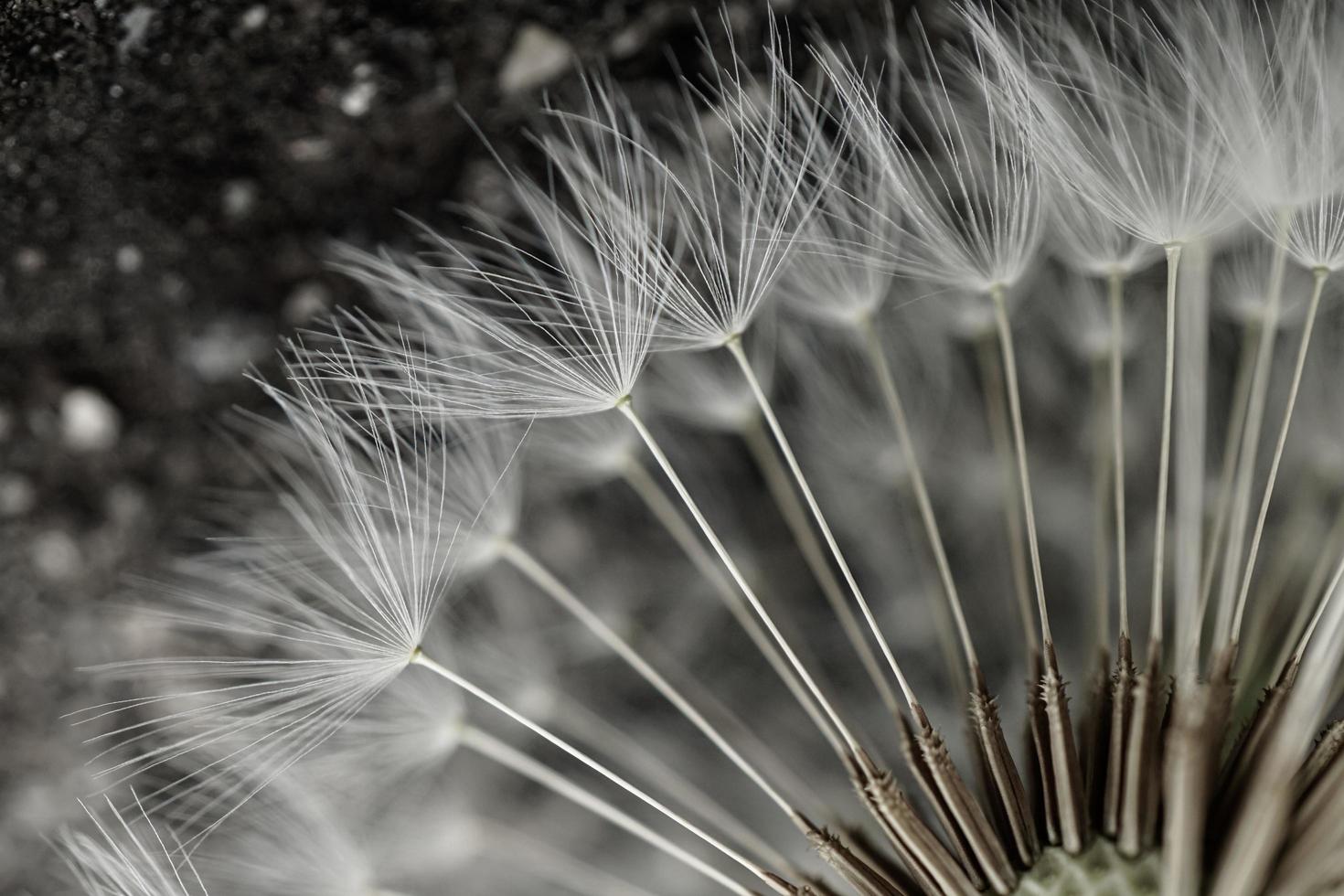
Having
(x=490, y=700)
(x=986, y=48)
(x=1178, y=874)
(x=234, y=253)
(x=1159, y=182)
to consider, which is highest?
(x=234, y=253)

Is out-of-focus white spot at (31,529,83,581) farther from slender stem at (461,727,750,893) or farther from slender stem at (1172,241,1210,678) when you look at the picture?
slender stem at (1172,241,1210,678)

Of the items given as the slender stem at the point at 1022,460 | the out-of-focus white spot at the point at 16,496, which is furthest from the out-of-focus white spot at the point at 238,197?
the slender stem at the point at 1022,460

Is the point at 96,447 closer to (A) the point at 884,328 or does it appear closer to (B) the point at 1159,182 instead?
(A) the point at 884,328

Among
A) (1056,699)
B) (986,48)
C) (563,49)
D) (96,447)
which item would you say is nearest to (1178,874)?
(1056,699)

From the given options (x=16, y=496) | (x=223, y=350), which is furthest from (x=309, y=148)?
(x=16, y=496)

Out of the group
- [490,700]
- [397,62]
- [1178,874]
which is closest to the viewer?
[1178,874]

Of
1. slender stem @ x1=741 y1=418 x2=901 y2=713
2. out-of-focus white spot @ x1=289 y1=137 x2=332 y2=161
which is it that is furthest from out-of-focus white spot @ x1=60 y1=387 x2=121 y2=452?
slender stem @ x1=741 y1=418 x2=901 y2=713
